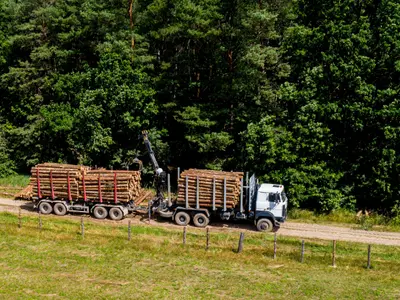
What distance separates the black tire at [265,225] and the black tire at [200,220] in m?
3.29

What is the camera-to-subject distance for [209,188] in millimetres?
30734

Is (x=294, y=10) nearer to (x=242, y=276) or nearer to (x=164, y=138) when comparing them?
(x=164, y=138)

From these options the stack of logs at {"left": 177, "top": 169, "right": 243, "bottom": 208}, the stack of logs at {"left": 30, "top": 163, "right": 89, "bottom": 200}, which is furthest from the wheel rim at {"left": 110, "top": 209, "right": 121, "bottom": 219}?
the stack of logs at {"left": 177, "top": 169, "right": 243, "bottom": 208}

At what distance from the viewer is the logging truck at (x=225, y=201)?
30.3m

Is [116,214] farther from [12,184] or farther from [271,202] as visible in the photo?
[12,184]

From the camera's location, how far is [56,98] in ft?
163

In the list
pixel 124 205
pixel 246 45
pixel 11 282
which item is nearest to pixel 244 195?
pixel 124 205

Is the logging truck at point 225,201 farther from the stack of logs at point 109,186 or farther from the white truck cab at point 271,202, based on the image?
the stack of logs at point 109,186

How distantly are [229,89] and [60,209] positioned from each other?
15880 millimetres

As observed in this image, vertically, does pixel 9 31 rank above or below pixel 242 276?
above

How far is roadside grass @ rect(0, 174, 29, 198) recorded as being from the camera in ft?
131

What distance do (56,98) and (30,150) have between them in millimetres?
5935

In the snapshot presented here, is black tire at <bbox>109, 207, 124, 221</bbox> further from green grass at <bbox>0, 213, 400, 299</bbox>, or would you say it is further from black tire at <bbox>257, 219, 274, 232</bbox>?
black tire at <bbox>257, 219, 274, 232</bbox>

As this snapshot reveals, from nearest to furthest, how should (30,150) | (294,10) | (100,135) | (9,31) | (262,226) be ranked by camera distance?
(262,226) < (294,10) < (100,135) < (30,150) < (9,31)
